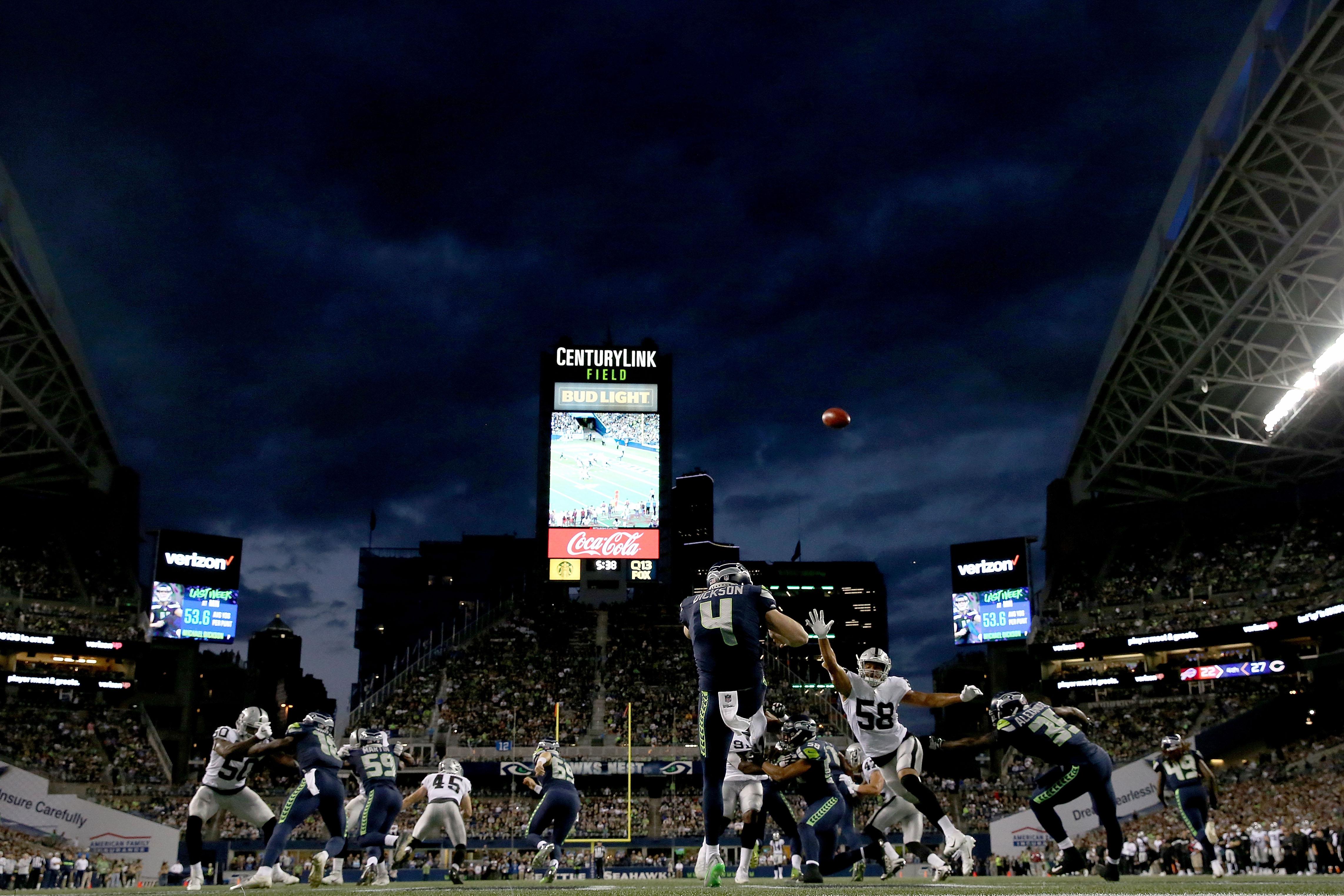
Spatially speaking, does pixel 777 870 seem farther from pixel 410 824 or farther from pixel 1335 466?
pixel 1335 466

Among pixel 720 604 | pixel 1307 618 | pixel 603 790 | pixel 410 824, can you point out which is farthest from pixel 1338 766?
pixel 720 604

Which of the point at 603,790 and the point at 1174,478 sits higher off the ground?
the point at 1174,478

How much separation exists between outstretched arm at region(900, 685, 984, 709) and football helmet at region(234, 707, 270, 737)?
27.4 ft

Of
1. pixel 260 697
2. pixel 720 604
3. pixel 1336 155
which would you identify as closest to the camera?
pixel 720 604

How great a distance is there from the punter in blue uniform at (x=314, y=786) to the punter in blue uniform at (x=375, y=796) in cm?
74

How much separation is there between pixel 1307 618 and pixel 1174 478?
1124 cm

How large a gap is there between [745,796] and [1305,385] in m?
31.0

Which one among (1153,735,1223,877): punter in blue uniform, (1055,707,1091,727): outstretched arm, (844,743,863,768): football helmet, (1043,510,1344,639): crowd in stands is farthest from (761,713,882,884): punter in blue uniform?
(1043,510,1344,639): crowd in stands

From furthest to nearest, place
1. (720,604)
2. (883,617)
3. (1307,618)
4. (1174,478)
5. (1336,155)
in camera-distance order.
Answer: (883,617) < (1174,478) < (1307,618) < (1336,155) < (720,604)

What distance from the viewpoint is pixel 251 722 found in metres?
14.5

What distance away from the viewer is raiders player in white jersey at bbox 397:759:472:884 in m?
17.1

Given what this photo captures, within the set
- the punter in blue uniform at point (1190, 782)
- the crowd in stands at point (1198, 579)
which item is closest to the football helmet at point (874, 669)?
the punter in blue uniform at point (1190, 782)

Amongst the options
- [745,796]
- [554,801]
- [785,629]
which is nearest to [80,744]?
[554,801]

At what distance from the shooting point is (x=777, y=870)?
3900 cm
